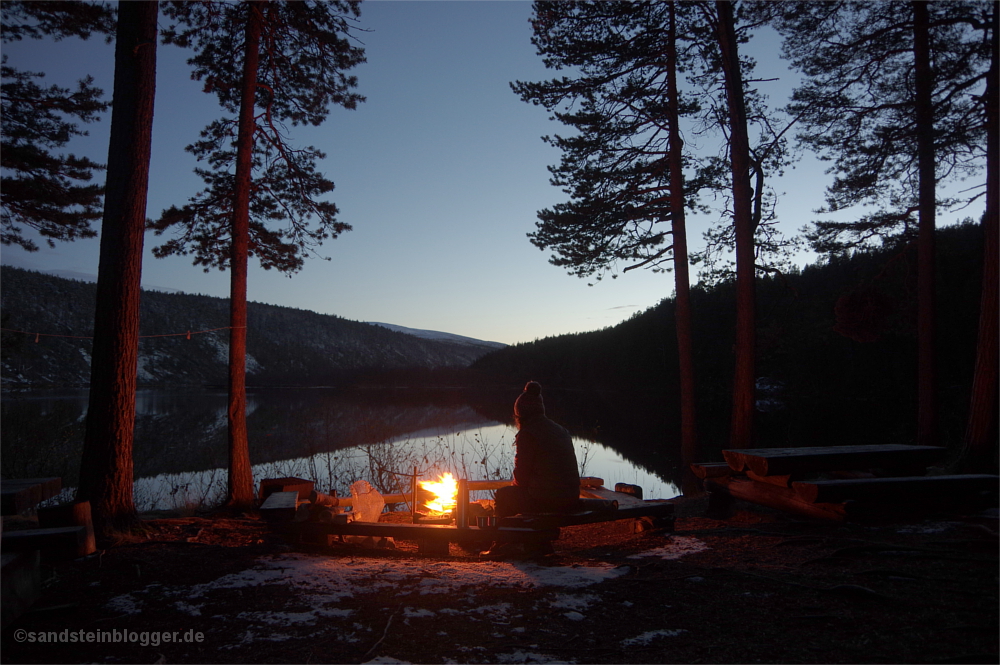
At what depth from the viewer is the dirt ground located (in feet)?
9.48

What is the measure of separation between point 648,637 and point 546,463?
2.30 meters

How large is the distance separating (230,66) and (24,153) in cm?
383

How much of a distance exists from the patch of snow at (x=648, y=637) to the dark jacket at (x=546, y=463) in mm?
2161

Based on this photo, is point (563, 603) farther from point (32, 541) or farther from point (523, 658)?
point (32, 541)

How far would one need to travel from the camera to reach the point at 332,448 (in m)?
14.6

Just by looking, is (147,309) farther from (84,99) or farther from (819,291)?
(819,291)

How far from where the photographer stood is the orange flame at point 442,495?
20.0 feet

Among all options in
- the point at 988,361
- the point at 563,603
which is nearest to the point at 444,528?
the point at 563,603

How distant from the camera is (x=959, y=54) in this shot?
8.98 metres

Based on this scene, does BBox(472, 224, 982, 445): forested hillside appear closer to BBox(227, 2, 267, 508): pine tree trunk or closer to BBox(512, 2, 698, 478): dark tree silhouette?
BBox(512, 2, 698, 478): dark tree silhouette

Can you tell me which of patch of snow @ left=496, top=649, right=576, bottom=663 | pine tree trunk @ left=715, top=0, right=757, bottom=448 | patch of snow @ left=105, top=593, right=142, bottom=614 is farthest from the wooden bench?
pine tree trunk @ left=715, top=0, right=757, bottom=448

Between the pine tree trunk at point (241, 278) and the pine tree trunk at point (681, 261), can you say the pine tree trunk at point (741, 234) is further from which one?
the pine tree trunk at point (241, 278)

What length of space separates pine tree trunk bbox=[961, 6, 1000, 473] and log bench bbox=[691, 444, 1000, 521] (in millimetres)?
2575

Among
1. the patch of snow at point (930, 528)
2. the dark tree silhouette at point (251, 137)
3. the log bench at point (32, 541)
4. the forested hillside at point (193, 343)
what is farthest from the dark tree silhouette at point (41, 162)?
the forested hillside at point (193, 343)
